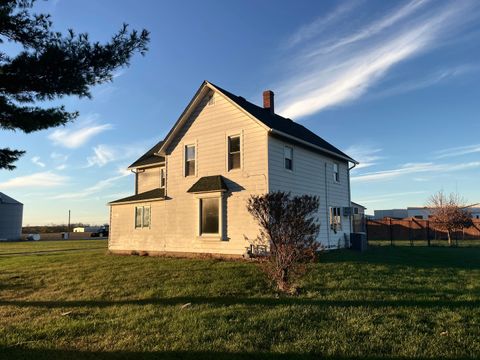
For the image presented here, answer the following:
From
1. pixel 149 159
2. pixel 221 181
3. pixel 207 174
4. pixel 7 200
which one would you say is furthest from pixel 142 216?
pixel 7 200

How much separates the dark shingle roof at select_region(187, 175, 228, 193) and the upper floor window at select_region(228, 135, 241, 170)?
30.9 inches

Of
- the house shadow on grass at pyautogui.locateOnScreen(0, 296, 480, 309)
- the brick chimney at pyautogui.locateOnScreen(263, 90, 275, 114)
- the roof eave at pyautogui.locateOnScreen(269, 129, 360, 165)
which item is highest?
the brick chimney at pyautogui.locateOnScreen(263, 90, 275, 114)

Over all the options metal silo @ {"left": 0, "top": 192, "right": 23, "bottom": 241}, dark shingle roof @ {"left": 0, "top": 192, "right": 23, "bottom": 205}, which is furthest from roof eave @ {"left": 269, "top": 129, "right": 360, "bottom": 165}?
dark shingle roof @ {"left": 0, "top": 192, "right": 23, "bottom": 205}

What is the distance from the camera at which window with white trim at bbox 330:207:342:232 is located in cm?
2018

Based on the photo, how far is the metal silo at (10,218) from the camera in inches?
2226

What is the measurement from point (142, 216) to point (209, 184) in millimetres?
5550

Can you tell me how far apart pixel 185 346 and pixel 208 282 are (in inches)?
207

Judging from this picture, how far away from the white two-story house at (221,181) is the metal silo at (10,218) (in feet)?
145

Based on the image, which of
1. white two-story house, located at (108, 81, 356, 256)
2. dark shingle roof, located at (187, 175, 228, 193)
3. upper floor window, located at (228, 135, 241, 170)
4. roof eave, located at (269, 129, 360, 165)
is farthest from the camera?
upper floor window, located at (228, 135, 241, 170)

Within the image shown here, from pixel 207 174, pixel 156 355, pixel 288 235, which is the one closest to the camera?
pixel 156 355

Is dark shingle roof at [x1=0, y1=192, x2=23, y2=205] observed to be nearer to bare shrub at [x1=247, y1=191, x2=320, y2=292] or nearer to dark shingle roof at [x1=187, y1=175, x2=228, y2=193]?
dark shingle roof at [x1=187, y1=175, x2=228, y2=193]

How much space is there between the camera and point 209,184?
17.0 m

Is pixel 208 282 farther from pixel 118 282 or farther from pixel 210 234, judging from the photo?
pixel 210 234

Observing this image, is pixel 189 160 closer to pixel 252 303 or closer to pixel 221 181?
pixel 221 181
